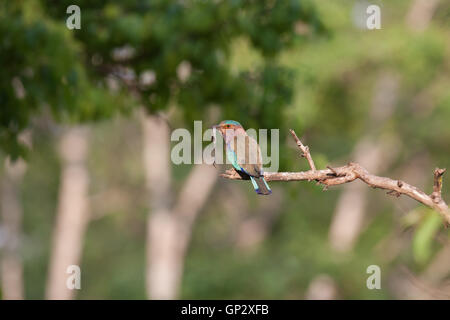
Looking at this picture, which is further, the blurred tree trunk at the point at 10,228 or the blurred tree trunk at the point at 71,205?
the blurred tree trunk at the point at 10,228

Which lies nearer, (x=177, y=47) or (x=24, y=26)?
(x=24, y=26)

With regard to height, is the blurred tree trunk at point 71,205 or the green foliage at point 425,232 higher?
the blurred tree trunk at point 71,205

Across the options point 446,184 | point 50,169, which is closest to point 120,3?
point 446,184

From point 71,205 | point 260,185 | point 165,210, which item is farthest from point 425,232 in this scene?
point 71,205

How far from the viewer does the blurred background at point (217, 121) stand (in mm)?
6633

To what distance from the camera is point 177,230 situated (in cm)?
2578

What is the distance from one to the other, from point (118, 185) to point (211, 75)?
29.4 m

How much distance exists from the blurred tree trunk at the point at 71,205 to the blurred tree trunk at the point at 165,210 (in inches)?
101

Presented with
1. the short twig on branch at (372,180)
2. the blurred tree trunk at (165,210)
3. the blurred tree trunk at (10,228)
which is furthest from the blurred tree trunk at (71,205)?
the short twig on branch at (372,180)

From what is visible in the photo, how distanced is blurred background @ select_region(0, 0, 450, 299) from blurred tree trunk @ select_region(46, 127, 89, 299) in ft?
0.25

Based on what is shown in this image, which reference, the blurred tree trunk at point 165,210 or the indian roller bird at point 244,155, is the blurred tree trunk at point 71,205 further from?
the indian roller bird at point 244,155

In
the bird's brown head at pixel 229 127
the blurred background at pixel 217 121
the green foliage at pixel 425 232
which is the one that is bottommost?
the green foliage at pixel 425 232

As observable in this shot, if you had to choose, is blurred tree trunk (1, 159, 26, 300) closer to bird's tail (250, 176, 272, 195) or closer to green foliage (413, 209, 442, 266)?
green foliage (413, 209, 442, 266)

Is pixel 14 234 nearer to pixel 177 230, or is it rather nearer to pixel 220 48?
pixel 177 230
